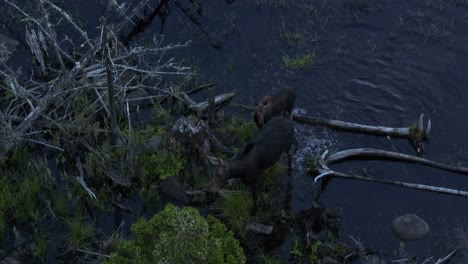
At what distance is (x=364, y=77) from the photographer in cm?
1378

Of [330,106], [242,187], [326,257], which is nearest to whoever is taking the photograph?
[326,257]

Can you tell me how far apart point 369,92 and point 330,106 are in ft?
3.12

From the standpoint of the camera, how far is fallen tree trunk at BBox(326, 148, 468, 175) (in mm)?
11742

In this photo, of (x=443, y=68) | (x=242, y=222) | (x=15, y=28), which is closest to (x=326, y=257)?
(x=242, y=222)

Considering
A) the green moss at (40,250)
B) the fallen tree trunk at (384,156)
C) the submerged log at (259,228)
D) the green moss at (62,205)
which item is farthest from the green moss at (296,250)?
the green moss at (40,250)

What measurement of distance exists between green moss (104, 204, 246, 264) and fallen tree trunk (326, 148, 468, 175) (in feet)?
9.78

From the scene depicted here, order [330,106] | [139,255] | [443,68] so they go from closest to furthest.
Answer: [139,255] < [330,106] < [443,68]

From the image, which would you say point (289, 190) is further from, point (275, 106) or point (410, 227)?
point (410, 227)

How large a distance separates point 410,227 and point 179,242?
4091 mm

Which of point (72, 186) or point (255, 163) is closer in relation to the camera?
point (255, 163)

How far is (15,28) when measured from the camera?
46.9ft

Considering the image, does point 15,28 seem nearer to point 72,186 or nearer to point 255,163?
point 72,186

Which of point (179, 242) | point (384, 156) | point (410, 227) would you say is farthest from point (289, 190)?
point (179, 242)

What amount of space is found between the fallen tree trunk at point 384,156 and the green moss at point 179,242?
298cm
